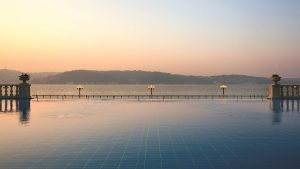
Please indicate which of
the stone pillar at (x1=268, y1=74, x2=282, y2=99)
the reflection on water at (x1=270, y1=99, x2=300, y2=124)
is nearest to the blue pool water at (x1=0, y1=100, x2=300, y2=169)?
the reflection on water at (x1=270, y1=99, x2=300, y2=124)

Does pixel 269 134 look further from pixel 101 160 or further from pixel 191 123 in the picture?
pixel 101 160

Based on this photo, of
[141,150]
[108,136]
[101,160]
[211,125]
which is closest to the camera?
[101,160]

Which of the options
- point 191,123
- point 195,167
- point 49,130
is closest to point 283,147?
point 195,167

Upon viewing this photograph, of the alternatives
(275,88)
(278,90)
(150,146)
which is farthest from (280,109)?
(150,146)

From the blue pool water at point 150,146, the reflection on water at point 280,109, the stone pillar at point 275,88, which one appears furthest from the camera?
the stone pillar at point 275,88

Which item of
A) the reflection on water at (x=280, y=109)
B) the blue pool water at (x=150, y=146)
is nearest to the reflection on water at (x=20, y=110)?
the blue pool water at (x=150, y=146)

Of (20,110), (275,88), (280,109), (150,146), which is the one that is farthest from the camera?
(275,88)

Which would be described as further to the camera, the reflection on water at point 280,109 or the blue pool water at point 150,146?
the reflection on water at point 280,109

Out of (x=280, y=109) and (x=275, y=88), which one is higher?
(x=275, y=88)

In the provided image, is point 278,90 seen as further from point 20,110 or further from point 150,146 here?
point 150,146

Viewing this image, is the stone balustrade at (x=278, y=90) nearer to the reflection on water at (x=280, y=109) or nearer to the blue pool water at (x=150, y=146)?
the reflection on water at (x=280, y=109)

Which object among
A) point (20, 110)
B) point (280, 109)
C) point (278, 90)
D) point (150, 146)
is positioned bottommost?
point (150, 146)

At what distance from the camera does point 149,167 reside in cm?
1041

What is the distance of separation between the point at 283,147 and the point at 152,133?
6815 mm
